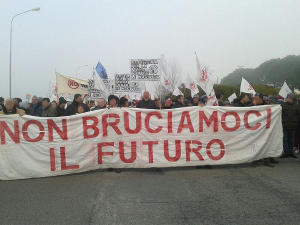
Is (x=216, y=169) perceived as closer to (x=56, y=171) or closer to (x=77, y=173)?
(x=77, y=173)

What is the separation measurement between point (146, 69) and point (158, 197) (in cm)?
499

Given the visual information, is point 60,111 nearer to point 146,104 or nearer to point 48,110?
point 48,110

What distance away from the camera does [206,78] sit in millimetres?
9133

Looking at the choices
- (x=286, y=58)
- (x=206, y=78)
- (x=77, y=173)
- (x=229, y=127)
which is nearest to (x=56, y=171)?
(x=77, y=173)

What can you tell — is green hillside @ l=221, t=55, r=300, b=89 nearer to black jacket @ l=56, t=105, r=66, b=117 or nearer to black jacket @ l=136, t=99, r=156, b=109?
black jacket @ l=136, t=99, r=156, b=109

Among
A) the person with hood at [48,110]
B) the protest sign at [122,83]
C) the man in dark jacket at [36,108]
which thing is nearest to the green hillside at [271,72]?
the protest sign at [122,83]

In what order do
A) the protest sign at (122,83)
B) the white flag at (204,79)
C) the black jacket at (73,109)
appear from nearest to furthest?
1. the black jacket at (73,109)
2. the white flag at (204,79)
3. the protest sign at (122,83)

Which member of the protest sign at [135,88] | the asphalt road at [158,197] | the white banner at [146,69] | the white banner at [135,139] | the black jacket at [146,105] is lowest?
the asphalt road at [158,197]

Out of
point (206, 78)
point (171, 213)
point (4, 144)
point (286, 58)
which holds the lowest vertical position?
point (171, 213)

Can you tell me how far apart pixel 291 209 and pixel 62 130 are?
4.46 m

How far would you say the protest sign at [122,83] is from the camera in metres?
9.80

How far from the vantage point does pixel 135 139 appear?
602cm

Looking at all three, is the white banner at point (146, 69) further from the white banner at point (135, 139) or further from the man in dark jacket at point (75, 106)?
the white banner at point (135, 139)

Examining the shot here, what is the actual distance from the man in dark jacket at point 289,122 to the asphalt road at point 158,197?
1.65m
